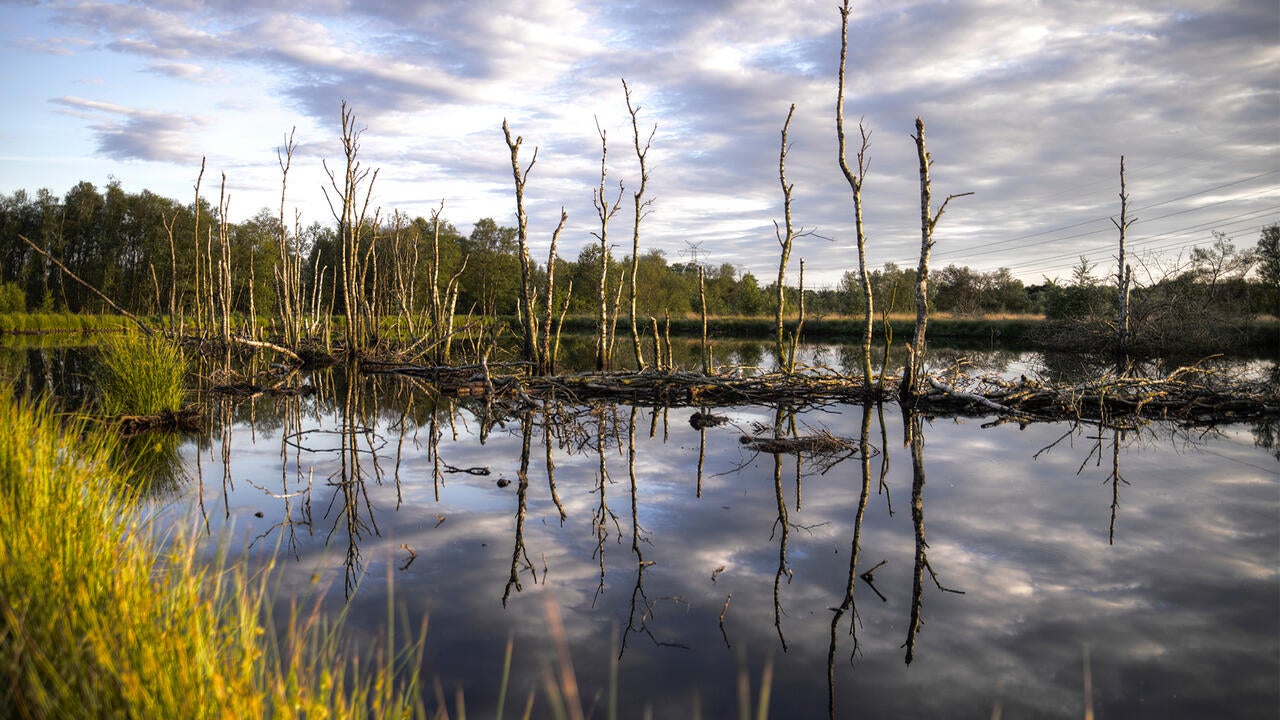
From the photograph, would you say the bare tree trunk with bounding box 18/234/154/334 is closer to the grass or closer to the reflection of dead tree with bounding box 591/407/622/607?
the reflection of dead tree with bounding box 591/407/622/607

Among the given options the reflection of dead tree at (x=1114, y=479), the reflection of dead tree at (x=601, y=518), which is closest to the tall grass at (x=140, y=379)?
the reflection of dead tree at (x=601, y=518)

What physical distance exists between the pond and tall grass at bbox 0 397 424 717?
1.04 feet

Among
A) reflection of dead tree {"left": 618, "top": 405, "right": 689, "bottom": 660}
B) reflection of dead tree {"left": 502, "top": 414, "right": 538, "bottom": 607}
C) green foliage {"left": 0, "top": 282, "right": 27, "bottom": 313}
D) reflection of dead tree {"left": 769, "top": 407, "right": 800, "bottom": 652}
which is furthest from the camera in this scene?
green foliage {"left": 0, "top": 282, "right": 27, "bottom": 313}

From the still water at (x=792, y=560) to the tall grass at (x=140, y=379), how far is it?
0.99 metres

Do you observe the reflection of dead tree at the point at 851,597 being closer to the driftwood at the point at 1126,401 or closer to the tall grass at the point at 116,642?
the tall grass at the point at 116,642

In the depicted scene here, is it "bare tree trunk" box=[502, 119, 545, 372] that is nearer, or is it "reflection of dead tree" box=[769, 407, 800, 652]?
"reflection of dead tree" box=[769, 407, 800, 652]

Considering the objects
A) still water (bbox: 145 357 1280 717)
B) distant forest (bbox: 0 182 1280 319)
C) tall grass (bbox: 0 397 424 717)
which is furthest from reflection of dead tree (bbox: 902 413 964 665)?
distant forest (bbox: 0 182 1280 319)

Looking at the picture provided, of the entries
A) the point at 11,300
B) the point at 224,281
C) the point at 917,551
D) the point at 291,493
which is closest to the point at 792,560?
the point at 917,551

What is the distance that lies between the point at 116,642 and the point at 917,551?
470cm

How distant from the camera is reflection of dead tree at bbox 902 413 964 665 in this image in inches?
157

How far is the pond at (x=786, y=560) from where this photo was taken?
3.45 meters

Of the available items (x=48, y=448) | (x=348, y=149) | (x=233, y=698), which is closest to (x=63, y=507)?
(x=48, y=448)

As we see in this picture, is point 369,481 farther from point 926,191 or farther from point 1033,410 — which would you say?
Answer: point 1033,410

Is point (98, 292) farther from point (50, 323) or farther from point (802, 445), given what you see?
point (50, 323)
